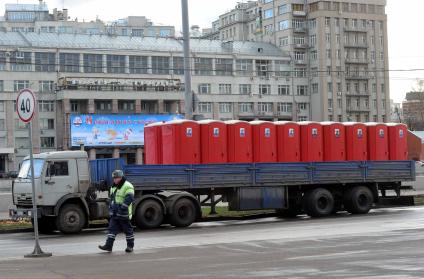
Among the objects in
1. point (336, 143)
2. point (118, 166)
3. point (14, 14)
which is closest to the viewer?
point (118, 166)

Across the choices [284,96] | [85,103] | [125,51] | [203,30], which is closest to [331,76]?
[284,96]

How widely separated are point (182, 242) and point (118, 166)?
504 centimetres

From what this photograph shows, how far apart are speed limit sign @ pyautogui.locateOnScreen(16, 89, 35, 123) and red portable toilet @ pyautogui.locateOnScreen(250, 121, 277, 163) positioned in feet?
36.3

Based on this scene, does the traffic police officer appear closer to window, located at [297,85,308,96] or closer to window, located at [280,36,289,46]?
window, located at [297,85,308,96]

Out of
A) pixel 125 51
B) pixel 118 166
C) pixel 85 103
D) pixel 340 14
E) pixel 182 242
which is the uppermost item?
pixel 340 14

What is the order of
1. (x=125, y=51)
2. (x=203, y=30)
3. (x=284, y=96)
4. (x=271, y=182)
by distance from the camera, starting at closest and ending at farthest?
(x=271, y=182) → (x=125, y=51) → (x=284, y=96) → (x=203, y=30)

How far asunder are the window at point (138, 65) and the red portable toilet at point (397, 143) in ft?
268

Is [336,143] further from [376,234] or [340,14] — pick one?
[340,14]

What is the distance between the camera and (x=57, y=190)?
21172mm

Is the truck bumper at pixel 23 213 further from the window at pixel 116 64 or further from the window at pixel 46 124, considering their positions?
the window at pixel 116 64

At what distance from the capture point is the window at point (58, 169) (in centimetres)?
2139

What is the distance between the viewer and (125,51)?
106750mm

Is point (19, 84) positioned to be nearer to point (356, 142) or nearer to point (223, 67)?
point (223, 67)

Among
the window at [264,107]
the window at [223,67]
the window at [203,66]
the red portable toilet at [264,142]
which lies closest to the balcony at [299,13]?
the window at [223,67]
